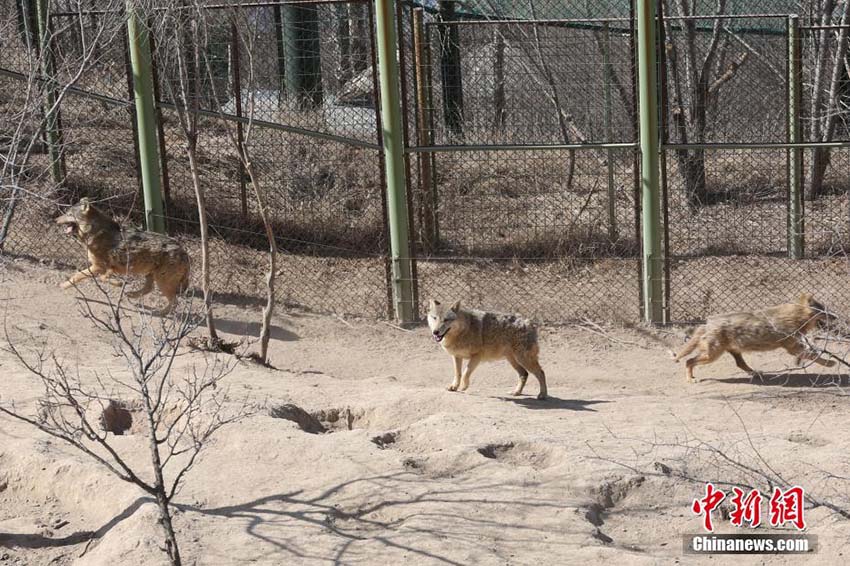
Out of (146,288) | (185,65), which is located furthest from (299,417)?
(185,65)

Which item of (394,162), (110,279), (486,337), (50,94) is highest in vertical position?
(50,94)

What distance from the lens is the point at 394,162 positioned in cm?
1199

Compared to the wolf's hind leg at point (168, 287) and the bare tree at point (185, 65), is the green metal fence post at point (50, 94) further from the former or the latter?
the wolf's hind leg at point (168, 287)

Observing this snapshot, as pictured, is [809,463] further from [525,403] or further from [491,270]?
[491,270]

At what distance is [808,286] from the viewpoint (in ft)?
43.3

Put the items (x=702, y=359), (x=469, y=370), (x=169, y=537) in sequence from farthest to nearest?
(x=702, y=359) < (x=469, y=370) < (x=169, y=537)

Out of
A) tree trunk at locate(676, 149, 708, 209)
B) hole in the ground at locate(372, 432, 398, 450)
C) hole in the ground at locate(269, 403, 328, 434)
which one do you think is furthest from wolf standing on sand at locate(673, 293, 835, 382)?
tree trunk at locate(676, 149, 708, 209)

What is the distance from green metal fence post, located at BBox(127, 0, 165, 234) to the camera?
484 inches

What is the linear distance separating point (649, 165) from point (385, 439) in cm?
527

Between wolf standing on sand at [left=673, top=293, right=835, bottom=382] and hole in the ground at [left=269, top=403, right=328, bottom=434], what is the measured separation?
3994 millimetres

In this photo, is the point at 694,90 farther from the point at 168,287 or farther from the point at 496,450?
the point at 496,450

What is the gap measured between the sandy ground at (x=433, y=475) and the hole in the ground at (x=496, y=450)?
1 centimetres

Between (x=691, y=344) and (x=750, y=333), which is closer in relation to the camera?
(x=750, y=333)

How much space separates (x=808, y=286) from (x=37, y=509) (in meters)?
9.62
